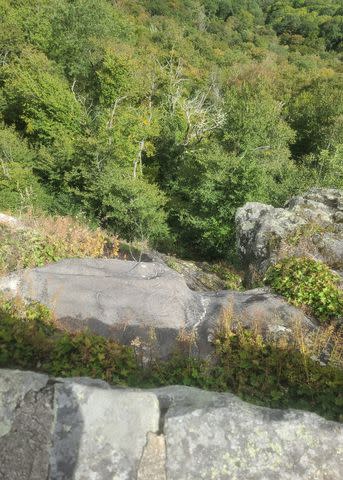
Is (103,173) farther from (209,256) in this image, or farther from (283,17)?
(283,17)

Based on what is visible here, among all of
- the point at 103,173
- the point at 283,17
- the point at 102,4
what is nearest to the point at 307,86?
the point at 102,4

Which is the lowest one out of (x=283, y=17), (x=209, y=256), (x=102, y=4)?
(x=209, y=256)

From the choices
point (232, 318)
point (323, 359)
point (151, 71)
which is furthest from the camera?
point (151, 71)

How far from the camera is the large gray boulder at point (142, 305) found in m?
6.27

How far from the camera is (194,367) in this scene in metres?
5.16

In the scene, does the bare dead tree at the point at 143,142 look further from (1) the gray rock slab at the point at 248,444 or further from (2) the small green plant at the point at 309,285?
(1) the gray rock slab at the point at 248,444

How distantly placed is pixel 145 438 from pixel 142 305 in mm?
3651

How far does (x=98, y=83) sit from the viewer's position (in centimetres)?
3111

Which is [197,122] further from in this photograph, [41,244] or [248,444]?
[248,444]

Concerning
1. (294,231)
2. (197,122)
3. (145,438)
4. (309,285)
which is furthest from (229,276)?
(197,122)

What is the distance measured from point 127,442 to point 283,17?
105566 mm

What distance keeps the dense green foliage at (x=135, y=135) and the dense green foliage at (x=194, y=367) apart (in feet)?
48.6

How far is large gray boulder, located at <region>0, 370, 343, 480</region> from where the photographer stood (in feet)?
10.8

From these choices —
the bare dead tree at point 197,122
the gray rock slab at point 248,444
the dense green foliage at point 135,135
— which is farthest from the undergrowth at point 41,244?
the bare dead tree at point 197,122
